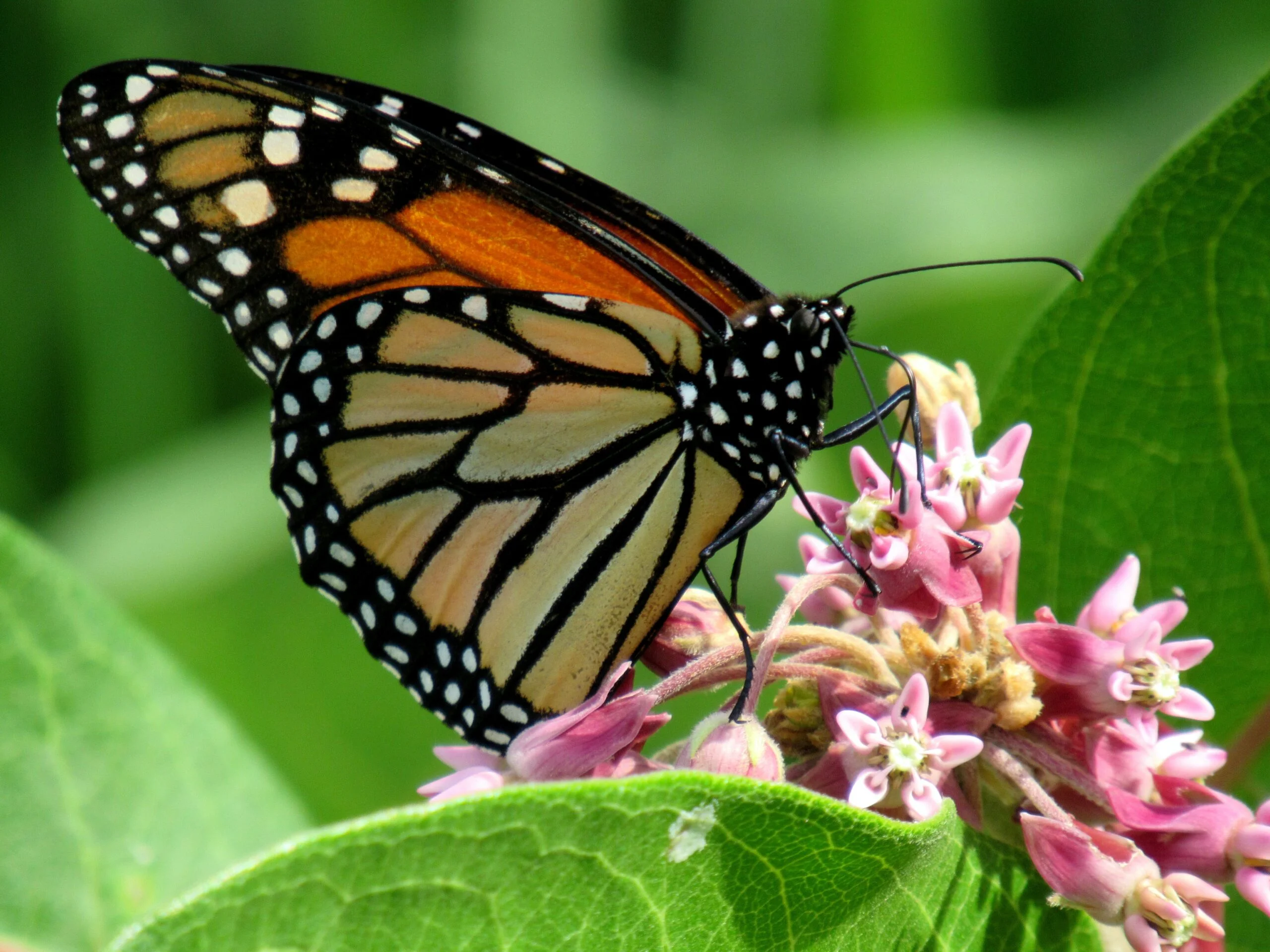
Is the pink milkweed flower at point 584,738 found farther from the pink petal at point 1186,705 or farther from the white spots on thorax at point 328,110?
the white spots on thorax at point 328,110

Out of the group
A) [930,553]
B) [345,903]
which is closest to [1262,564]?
[930,553]

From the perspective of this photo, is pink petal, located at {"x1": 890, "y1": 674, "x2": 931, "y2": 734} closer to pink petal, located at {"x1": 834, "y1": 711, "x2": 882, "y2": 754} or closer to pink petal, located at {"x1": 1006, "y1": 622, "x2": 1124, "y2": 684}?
pink petal, located at {"x1": 834, "y1": 711, "x2": 882, "y2": 754}

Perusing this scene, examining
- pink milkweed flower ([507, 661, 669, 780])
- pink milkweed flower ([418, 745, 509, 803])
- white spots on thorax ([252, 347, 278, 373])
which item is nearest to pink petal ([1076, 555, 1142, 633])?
pink milkweed flower ([507, 661, 669, 780])

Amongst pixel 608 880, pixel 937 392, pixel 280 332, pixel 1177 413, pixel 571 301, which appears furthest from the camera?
pixel 280 332

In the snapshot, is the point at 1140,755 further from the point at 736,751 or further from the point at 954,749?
the point at 736,751

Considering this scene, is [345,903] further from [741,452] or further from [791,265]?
[791,265]

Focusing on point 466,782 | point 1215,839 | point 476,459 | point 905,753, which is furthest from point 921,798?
point 476,459
